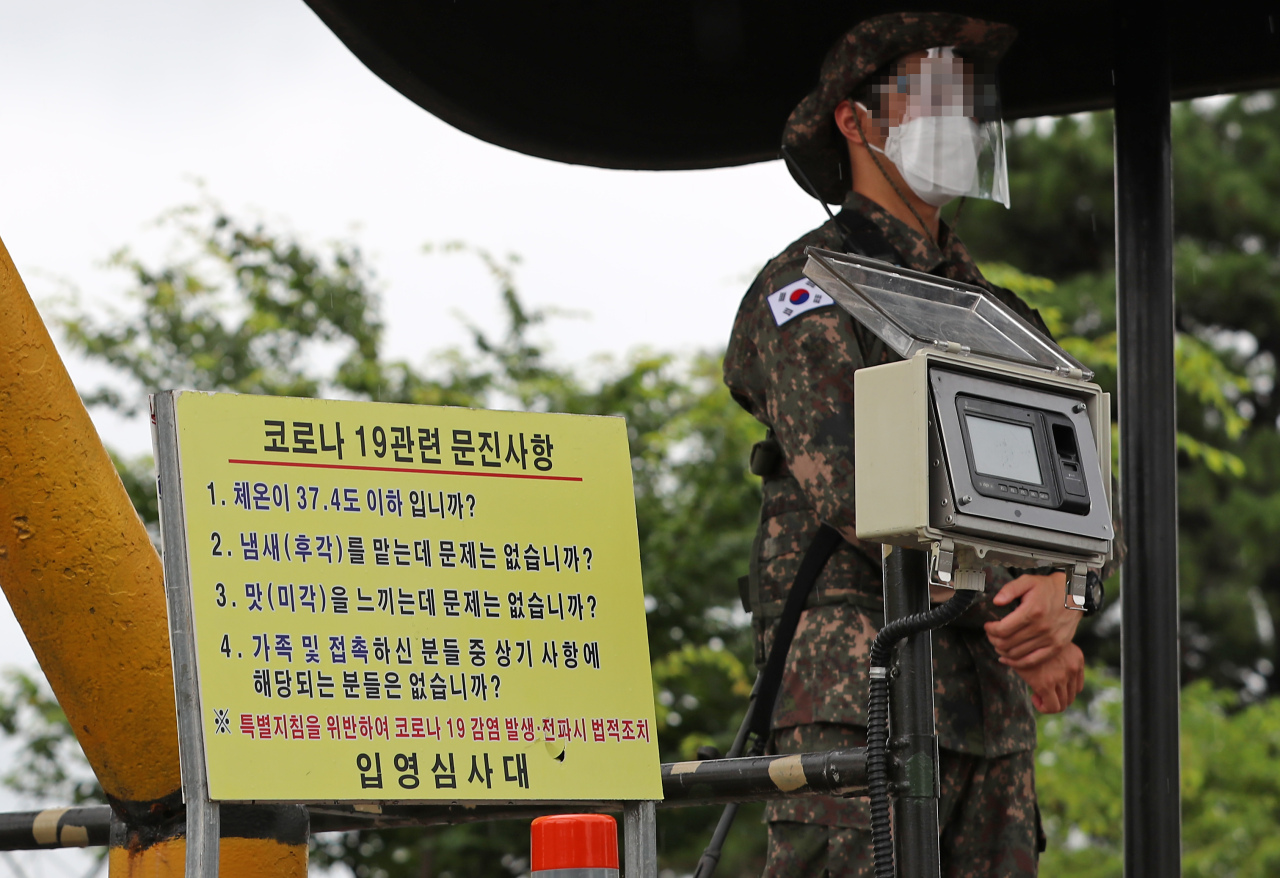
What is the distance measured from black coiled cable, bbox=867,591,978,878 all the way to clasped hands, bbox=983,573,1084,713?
0.57 metres

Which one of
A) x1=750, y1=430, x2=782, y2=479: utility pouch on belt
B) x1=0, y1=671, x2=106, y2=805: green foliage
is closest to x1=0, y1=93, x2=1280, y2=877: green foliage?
x1=0, y1=671, x2=106, y2=805: green foliage

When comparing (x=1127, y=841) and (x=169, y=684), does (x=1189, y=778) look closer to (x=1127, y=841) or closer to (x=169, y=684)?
(x=1127, y=841)

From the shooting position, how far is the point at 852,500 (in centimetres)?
248

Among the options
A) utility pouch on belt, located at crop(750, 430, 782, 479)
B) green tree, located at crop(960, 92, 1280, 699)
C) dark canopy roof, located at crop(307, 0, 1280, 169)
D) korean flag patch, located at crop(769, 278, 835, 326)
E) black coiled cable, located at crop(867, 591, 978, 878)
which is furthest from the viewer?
green tree, located at crop(960, 92, 1280, 699)

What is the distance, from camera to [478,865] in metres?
7.26

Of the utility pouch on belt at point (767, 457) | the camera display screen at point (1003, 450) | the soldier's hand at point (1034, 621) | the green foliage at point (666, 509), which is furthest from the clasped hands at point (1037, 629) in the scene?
the green foliage at point (666, 509)

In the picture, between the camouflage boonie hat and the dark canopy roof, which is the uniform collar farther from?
the dark canopy roof

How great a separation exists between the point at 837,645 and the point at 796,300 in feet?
1.84

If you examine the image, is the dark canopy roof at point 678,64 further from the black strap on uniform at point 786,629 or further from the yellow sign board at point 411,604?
the yellow sign board at point 411,604

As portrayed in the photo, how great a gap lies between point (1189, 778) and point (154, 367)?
5934 mm

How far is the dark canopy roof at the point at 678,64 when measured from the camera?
3.43m

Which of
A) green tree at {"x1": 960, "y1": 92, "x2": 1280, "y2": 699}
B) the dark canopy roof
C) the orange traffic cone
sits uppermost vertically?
green tree at {"x1": 960, "y1": 92, "x2": 1280, "y2": 699}

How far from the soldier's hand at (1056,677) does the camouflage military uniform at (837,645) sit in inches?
2.1

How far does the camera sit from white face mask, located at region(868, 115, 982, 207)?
2.92m
